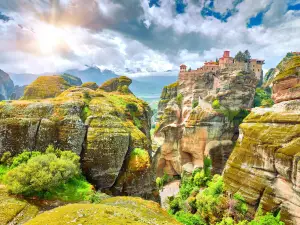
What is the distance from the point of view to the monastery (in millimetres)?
50656

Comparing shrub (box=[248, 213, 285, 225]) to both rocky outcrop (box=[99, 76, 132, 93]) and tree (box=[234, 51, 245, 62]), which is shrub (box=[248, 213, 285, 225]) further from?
tree (box=[234, 51, 245, 62])

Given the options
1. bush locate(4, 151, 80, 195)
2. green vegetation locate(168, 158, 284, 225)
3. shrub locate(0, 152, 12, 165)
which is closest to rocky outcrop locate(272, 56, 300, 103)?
green vegetation locate(168, 158, 284, 225)

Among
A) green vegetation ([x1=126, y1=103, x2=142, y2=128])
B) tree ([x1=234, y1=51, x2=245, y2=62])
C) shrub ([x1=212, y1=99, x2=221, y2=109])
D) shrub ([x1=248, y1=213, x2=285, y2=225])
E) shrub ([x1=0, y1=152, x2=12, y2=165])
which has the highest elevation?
tree ([x1=234, y1=51, x2=245, y2=62])

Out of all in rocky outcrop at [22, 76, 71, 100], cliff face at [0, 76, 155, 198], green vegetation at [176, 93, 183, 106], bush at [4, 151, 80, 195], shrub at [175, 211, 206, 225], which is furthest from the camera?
green vegetation at [176, 93, 183, 106]

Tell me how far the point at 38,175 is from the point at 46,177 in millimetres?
568

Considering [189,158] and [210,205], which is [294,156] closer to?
[210,205]

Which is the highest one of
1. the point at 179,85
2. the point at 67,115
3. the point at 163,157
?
the point at 179,85

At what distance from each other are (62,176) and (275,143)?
19.7 meters

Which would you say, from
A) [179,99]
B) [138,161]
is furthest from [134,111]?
[179,99]

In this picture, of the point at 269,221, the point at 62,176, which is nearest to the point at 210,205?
the point at 269,221

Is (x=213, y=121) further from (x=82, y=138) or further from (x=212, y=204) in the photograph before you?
(x=82, y=138)

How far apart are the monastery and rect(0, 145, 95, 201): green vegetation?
4313 centimetres

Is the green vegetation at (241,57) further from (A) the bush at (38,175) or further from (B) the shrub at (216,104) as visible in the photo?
(A) the bush at (38,175)

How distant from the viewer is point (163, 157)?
53500 millimetres
